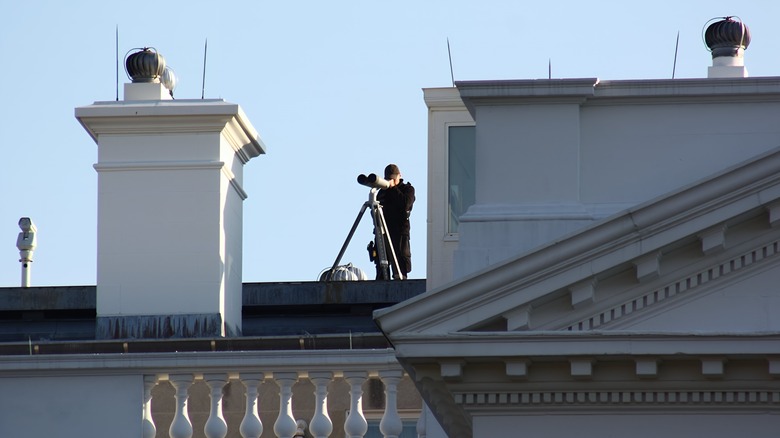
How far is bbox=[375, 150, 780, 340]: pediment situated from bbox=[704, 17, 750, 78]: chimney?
2877mm

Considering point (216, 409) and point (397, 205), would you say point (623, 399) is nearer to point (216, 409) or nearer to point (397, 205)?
point (216, 409)

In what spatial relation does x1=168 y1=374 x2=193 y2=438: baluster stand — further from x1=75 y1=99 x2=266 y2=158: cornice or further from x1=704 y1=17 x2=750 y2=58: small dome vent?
x1=704 y1=17 x2=750 y2=58: small dome vent

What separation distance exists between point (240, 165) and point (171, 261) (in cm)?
141

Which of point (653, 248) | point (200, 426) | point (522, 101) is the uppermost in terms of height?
point (522, 101)

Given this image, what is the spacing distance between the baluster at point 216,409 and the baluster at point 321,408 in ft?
2.35

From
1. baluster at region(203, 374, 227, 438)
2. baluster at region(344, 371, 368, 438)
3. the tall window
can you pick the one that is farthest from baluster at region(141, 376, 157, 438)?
the tall window

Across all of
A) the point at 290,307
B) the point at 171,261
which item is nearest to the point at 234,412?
the point at 171,261

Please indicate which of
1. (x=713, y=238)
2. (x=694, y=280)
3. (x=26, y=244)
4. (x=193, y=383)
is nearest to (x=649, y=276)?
(x=694, y=280)

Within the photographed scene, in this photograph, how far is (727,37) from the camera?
23.1m

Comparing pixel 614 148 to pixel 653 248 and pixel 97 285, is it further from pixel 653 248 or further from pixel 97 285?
pixel 97 285

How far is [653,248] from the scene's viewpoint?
66.0 feet

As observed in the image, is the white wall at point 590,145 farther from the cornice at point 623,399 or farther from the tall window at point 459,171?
the tall window at point 459,171

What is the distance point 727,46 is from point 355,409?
508 cm

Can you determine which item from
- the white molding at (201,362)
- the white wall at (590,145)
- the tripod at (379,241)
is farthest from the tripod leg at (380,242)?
the white molding at (201,362)
